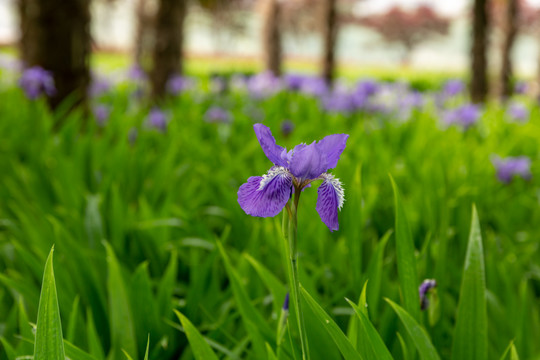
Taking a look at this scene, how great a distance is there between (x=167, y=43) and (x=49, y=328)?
488 centimetres

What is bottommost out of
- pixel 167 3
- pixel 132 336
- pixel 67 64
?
pixel 132 336

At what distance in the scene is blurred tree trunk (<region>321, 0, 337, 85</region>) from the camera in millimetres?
6777

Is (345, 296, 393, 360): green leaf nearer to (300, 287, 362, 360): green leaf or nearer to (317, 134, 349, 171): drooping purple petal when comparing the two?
(300, 287, 362, 360): green leaf

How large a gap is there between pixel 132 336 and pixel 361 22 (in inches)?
1829

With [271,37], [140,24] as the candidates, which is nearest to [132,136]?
[271,37]

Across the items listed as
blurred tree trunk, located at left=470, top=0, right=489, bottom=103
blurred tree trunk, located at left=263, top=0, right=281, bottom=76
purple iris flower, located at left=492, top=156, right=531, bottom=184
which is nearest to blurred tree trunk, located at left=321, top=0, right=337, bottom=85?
blurred tree trunk, located at left=470, top=0, right=489, bottom=103

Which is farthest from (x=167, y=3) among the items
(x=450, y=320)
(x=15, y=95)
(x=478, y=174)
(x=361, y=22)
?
(x=361, y=22)

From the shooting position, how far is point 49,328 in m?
0.76

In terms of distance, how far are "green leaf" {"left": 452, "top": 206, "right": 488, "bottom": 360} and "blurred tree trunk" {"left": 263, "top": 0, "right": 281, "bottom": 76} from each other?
27.3ft

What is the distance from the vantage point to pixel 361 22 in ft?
148

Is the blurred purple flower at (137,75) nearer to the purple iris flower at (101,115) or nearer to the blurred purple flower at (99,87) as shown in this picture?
the blurred purple flower at (99,87)

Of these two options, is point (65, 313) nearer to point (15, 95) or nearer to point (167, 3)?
point (15, 95)

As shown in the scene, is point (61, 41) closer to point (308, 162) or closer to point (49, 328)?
point (49, 328)

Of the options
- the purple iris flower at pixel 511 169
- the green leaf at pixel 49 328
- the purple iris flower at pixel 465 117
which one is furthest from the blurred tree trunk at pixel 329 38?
the green leaf at pixel 49 328
